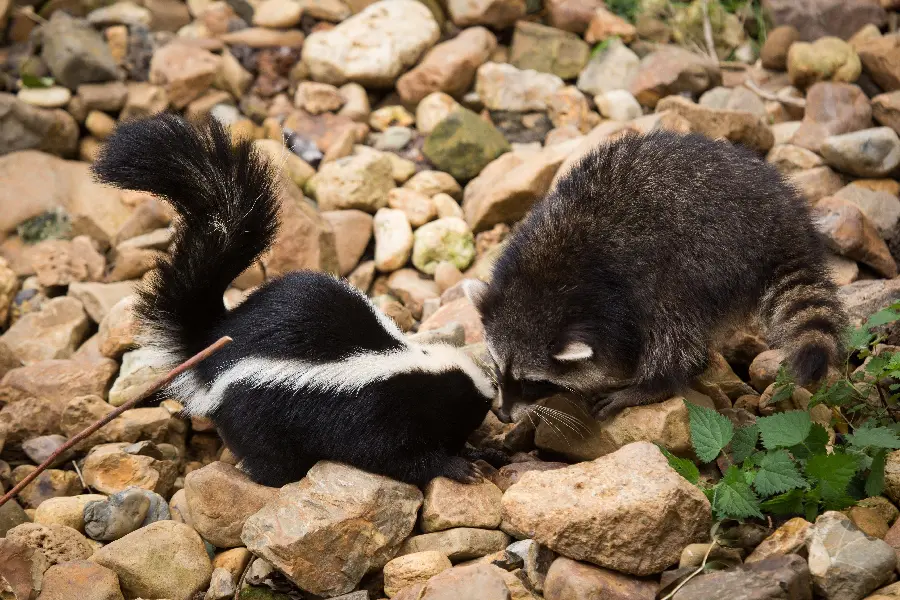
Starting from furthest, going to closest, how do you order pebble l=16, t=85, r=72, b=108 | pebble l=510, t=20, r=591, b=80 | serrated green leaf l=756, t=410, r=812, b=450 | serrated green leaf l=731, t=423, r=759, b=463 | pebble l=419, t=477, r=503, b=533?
pebble l=510, t=20, r=591, b=80 → pebble l=16, t=85, r=72, b=108 → pebble l=419, t=477, r=503, b=533 → serrated green leaf l=731, t=423, r=759, b=463 → serrated green leaf l=756, t=410, r=812, b=450

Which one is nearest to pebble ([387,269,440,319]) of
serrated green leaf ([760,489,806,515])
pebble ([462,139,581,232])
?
pebble ([462,139,581,232])

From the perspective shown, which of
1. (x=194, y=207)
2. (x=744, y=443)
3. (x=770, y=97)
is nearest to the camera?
(x=744, y=443)

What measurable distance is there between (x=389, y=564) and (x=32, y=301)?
4204 mm

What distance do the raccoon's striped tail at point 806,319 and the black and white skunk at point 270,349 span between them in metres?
1.56

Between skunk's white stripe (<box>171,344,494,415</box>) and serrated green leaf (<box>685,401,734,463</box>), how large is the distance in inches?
43.8

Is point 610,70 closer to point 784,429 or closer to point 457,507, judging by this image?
point 784,429

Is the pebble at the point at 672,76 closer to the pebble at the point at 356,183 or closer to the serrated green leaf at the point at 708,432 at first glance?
the pebble at the point at 356,183

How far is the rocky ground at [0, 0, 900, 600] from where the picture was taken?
4.03 m

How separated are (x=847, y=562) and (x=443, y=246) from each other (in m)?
4.32

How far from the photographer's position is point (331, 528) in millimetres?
4238

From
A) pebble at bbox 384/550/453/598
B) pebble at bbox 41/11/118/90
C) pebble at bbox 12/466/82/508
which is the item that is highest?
pebble at bbox 41/11/118/90

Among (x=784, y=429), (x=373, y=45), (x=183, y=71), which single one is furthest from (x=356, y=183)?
(x=784, y=429)

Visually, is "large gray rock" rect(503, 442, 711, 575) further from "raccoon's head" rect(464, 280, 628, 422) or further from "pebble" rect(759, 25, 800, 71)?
"pebble" rect(759, 25, 800, 71)

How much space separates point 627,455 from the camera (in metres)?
4.16
